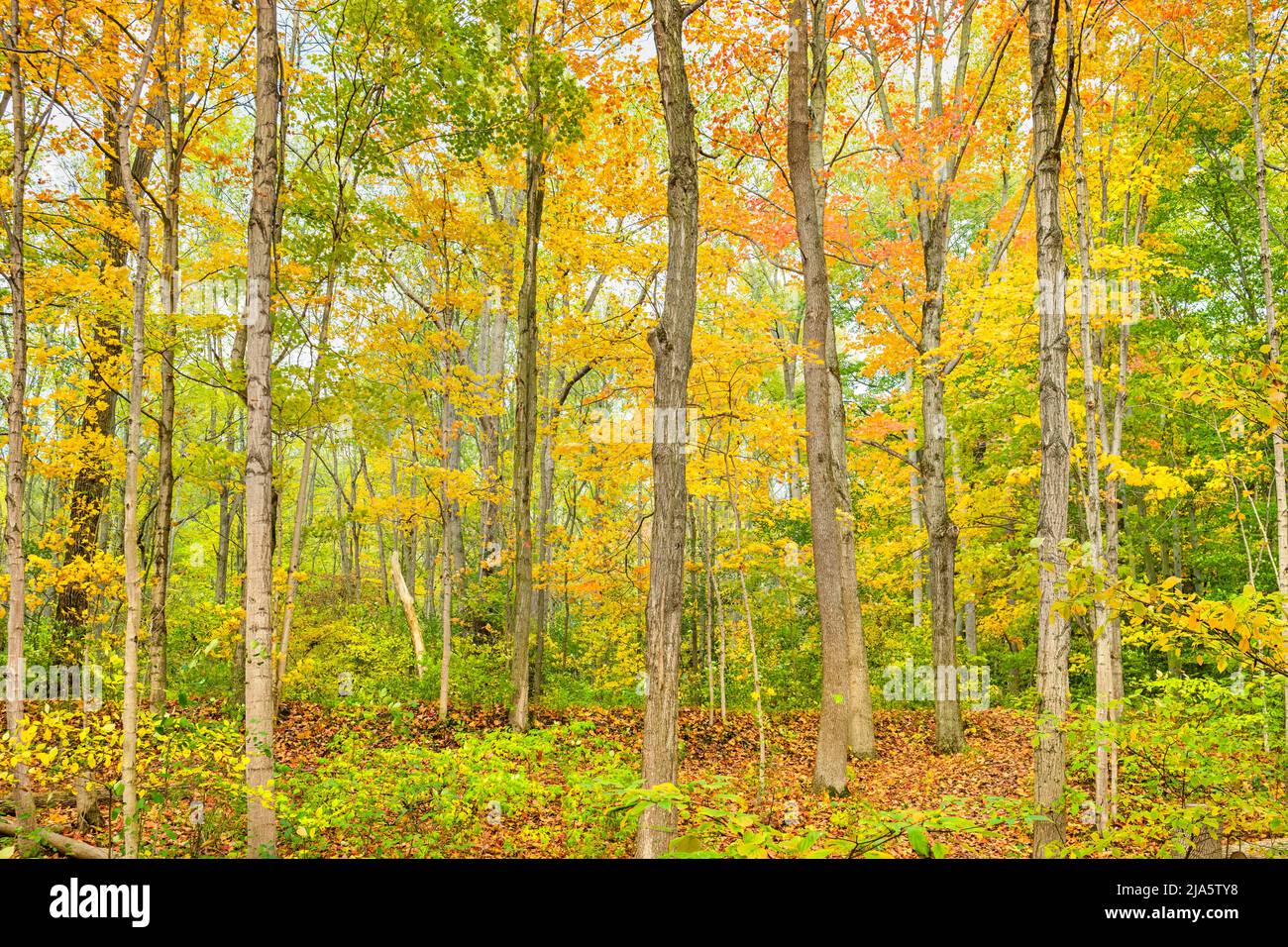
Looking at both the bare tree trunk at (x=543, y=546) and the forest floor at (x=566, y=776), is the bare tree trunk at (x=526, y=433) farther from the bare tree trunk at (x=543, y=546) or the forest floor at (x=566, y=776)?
the forest floor at (x=566, y=776)

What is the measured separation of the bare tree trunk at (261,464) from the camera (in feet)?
15.9

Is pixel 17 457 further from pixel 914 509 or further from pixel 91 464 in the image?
pixel 914 509

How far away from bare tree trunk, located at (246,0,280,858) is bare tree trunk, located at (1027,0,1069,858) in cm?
546

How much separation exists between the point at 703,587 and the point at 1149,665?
9081mm

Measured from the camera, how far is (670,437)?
5.83 metres

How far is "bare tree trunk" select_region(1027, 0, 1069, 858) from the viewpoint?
5043mm

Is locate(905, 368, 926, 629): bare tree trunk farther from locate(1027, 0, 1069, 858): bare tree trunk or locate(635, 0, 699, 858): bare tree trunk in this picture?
locate(635, 0, 699, 858): bare tree trunk

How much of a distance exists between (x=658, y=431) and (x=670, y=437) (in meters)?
0.14

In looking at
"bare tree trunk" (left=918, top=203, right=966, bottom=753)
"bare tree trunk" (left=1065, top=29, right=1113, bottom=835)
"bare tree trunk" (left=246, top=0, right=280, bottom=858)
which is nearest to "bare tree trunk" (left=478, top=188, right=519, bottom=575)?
"bare tree trunk" (left=246, top=0, right=280, bottom=858)

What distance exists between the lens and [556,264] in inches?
448

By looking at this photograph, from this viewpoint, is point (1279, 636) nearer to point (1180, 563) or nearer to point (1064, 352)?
point (1064, 352)

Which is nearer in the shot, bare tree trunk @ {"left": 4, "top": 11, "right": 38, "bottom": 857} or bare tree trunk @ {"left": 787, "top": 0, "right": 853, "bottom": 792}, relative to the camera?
bare tree trunk @ {"left": 4, "top": 11, "right": 38, "bottom": 857}

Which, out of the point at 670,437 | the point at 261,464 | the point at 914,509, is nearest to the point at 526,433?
the point at 670,437
